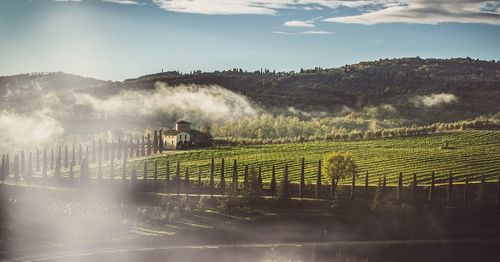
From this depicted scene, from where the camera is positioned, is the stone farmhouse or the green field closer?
the green field

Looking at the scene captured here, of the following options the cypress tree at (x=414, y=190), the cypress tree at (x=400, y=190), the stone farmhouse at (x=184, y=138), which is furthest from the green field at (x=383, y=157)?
the stone farmhouse at (x=184, y=138)

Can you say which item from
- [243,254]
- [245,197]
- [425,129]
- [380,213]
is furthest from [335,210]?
[425,129]

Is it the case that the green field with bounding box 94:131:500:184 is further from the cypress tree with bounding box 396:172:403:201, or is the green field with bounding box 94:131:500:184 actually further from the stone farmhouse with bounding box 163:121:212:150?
the stone farmhouse with bounding box 163:121:212:150

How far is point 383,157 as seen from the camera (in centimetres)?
10688

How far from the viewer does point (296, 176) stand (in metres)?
93.8

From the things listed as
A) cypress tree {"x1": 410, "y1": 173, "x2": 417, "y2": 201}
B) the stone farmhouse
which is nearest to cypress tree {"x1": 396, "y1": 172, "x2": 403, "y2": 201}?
cypress tree {"x1": 410, "y1": 173, "x2": 417, "y2": 201}

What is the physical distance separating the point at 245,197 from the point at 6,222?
29.4 metres

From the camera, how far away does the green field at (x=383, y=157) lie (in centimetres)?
9525

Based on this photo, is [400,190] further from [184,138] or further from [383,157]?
[184,138]

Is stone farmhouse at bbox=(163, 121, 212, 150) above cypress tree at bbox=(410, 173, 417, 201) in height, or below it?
above

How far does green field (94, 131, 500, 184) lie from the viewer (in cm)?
9525

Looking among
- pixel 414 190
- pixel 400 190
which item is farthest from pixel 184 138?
pixel 414 190

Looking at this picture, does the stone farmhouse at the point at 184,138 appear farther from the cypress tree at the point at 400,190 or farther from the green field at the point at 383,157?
the cypress tree at the point at 400,190

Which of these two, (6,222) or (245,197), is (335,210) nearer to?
(245,197)
